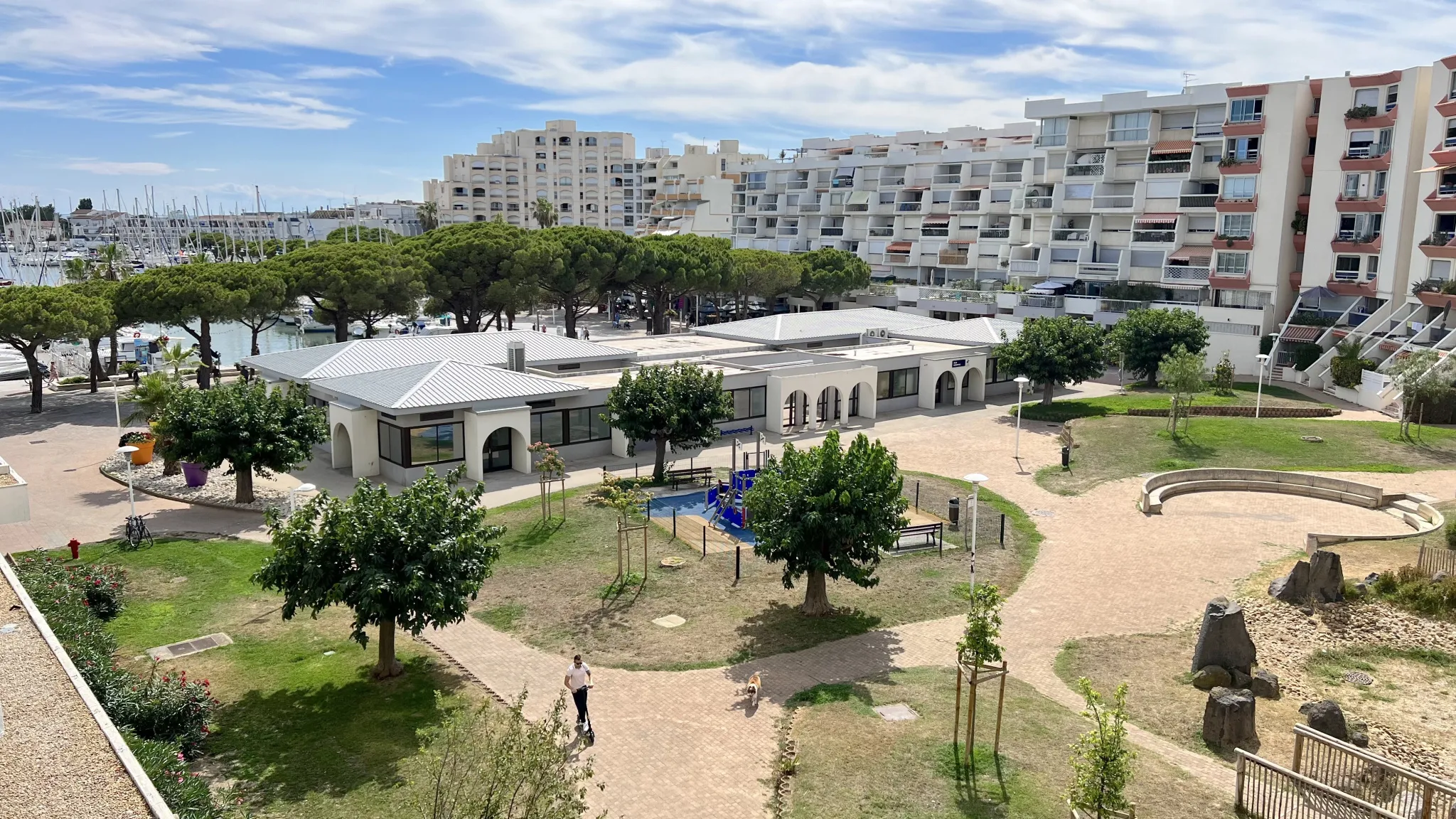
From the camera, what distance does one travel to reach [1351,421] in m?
43.8

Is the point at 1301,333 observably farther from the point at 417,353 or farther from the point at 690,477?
the point at 417,353

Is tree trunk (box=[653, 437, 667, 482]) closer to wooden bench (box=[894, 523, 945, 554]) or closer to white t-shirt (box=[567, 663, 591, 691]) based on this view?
wooden bench (box=[894, 523, 945, 554])

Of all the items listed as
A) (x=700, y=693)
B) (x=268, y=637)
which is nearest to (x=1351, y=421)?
(x=700, y=693)

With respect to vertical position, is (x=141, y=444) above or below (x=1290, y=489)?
above

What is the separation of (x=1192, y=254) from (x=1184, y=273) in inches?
54.5

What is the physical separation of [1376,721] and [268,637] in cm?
2203

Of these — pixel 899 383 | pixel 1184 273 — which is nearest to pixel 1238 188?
pixel 1184 273

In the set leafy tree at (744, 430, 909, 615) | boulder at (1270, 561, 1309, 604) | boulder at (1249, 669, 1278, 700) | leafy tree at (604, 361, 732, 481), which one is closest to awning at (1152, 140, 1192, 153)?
leafy tree at (604, 361, 732, 481)

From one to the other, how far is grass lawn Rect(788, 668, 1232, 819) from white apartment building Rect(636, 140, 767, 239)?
3870 inches

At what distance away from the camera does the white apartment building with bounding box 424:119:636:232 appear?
17350cm

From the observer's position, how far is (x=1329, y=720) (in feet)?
55.9

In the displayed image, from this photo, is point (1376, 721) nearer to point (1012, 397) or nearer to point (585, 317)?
point (1012, 397)

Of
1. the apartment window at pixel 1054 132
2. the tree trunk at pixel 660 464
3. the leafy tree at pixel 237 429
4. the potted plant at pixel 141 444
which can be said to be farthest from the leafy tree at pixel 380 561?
the apartment window at pixel 1054 132

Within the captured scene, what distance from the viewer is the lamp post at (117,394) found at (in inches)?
1661
